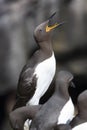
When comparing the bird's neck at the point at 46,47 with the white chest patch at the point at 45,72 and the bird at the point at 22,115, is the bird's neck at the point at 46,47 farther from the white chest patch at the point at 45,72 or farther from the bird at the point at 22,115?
the bird at the point at 22,115

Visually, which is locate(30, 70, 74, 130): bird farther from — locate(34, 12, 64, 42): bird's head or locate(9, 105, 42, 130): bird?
locate(34, 12, 64, 42): bird's head

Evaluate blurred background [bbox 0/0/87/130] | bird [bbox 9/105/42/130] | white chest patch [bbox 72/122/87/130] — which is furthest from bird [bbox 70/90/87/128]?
blurred background [bbox 0/0/87/130]

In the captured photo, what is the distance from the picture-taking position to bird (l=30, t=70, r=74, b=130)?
138 centimetres

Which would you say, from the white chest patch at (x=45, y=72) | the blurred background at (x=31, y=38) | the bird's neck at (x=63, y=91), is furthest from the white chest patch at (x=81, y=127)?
the blurred background at (x=31, y=38)

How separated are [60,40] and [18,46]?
9.2 inches


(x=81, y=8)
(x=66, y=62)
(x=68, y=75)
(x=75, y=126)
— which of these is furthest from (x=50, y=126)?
(x=81, y=8)

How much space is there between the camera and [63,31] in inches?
89.8

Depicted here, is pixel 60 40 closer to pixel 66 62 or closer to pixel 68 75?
pixel 66 62

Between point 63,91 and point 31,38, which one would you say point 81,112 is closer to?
point 63,91

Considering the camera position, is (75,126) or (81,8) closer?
(75,126)

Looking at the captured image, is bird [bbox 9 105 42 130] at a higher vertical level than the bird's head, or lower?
lower

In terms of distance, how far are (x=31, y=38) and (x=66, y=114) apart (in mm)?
930

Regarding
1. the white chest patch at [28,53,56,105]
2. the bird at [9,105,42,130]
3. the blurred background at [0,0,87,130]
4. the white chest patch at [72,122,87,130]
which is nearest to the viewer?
the white chest patch at [72,122,87,130]

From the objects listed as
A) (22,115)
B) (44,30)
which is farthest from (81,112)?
(44,30)
